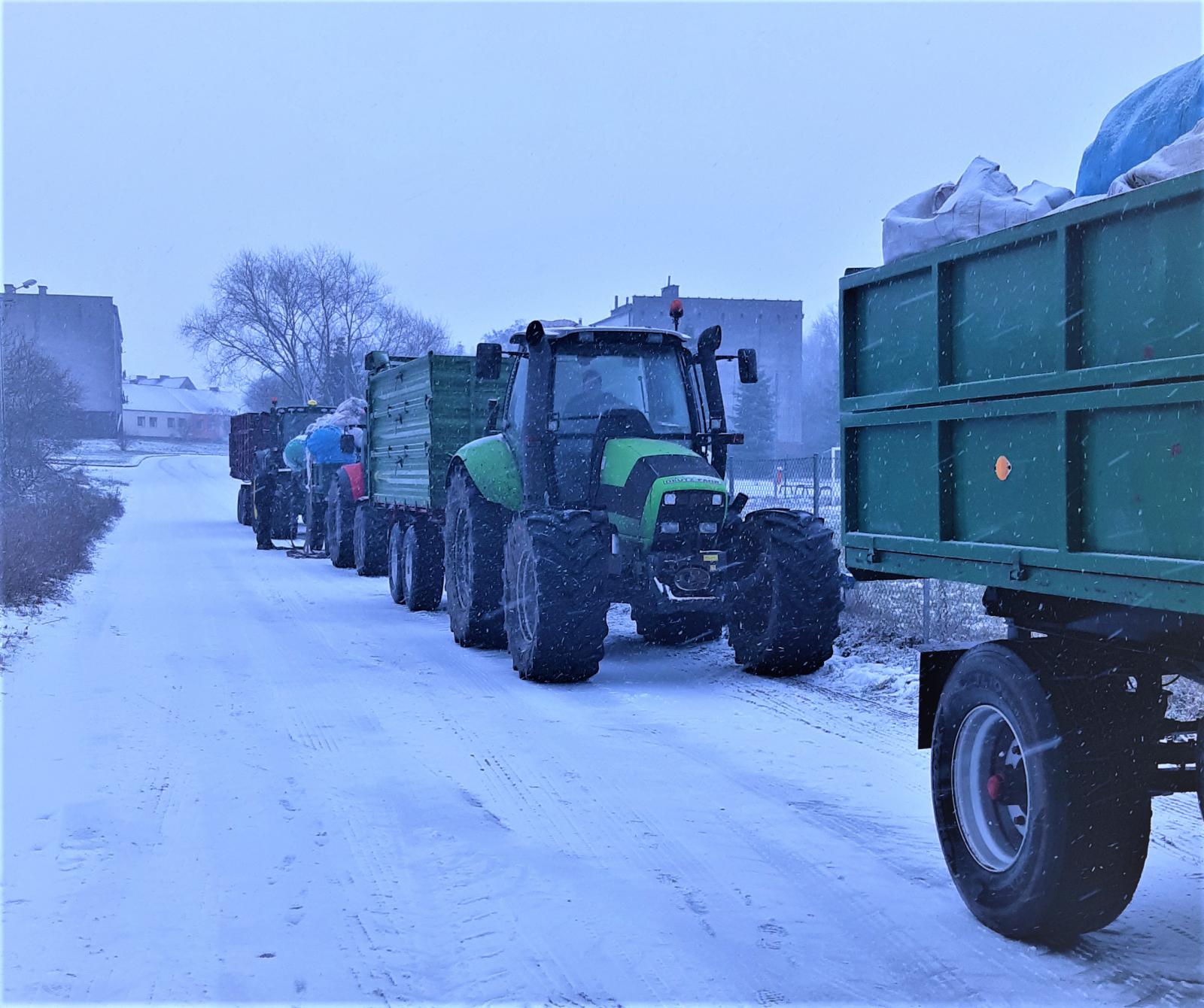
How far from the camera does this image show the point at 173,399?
119938 millimetres

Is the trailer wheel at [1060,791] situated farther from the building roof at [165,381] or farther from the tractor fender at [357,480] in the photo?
the building roof at [165,381]

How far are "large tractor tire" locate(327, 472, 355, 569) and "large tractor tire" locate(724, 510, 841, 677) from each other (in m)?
10.5

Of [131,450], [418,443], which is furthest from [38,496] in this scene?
[131,450]

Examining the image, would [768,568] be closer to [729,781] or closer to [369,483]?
[729,781]

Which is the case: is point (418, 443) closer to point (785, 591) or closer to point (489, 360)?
point (489, 360)

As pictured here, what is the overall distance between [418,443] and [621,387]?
4.40 metres

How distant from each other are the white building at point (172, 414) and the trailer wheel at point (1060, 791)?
114742 mm

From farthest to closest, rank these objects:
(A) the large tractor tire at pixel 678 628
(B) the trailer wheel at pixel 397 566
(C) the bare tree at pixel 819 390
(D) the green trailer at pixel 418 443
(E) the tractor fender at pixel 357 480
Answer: (C) the bare tree at pixel 819 390, (E) the tractor fender at pixel 357 480, (B) the trailer wheel at pixel 397 566, (D) the green trailer at pixel 418 443, (A) the large tractor tire at pixel 678 628

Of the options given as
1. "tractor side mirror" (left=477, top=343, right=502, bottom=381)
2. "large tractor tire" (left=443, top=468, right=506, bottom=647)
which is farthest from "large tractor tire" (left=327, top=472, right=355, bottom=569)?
"tractor side mirror" (left=477, top=343, right=502, bottom=381)

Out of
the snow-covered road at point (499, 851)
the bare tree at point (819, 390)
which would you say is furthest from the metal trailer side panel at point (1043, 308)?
the bare tree at point (819, 390)

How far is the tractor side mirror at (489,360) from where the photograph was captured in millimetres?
10312

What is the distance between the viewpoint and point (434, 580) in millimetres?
13742

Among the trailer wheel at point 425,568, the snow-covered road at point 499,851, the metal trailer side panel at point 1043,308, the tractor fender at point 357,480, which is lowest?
the snow-covered road at point 499,851

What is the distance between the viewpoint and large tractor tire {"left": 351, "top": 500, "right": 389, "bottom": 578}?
56.7 ft
